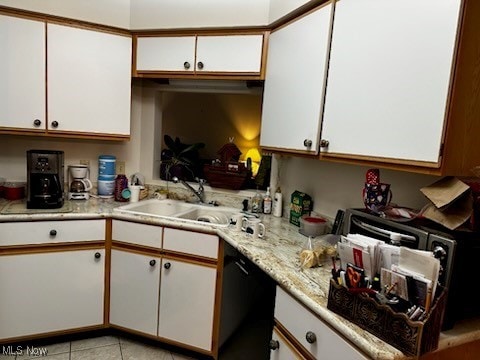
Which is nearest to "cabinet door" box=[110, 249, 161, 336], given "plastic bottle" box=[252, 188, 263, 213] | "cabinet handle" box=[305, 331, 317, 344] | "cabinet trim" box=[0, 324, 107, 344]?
"cabinet trim" box=[0, 324, 107, 344]

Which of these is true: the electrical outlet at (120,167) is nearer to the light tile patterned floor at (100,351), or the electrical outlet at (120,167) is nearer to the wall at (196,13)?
Answer: the wall at (196,13)

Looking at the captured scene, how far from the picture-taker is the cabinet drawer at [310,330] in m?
0.96

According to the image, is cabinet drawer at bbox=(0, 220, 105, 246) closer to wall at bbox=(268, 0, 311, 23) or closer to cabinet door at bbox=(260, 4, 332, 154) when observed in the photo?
cabinet door at bbox=(260, 4, 332, 154)

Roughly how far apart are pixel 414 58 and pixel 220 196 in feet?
5.57

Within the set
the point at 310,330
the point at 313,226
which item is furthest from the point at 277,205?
the point at 310,330

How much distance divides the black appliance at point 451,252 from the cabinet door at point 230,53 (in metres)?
1.36

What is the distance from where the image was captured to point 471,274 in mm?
985

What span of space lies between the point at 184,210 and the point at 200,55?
1119 mm

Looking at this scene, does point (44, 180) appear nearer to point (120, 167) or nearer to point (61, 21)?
point (120, 167)

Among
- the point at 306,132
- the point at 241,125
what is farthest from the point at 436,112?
the point at 241,125

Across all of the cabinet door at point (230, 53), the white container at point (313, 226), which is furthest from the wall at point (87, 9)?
the white container at point (313, 226)

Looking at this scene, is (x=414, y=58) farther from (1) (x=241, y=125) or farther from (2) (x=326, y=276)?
(1) (x=241, y=125)

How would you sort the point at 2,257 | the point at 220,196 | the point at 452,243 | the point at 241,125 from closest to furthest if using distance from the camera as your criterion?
1. the point at 452,243
2. the point at 2,257
3. the point at 220,196
4. the point at 241,125

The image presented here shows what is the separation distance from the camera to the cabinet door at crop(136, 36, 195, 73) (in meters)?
2.15
